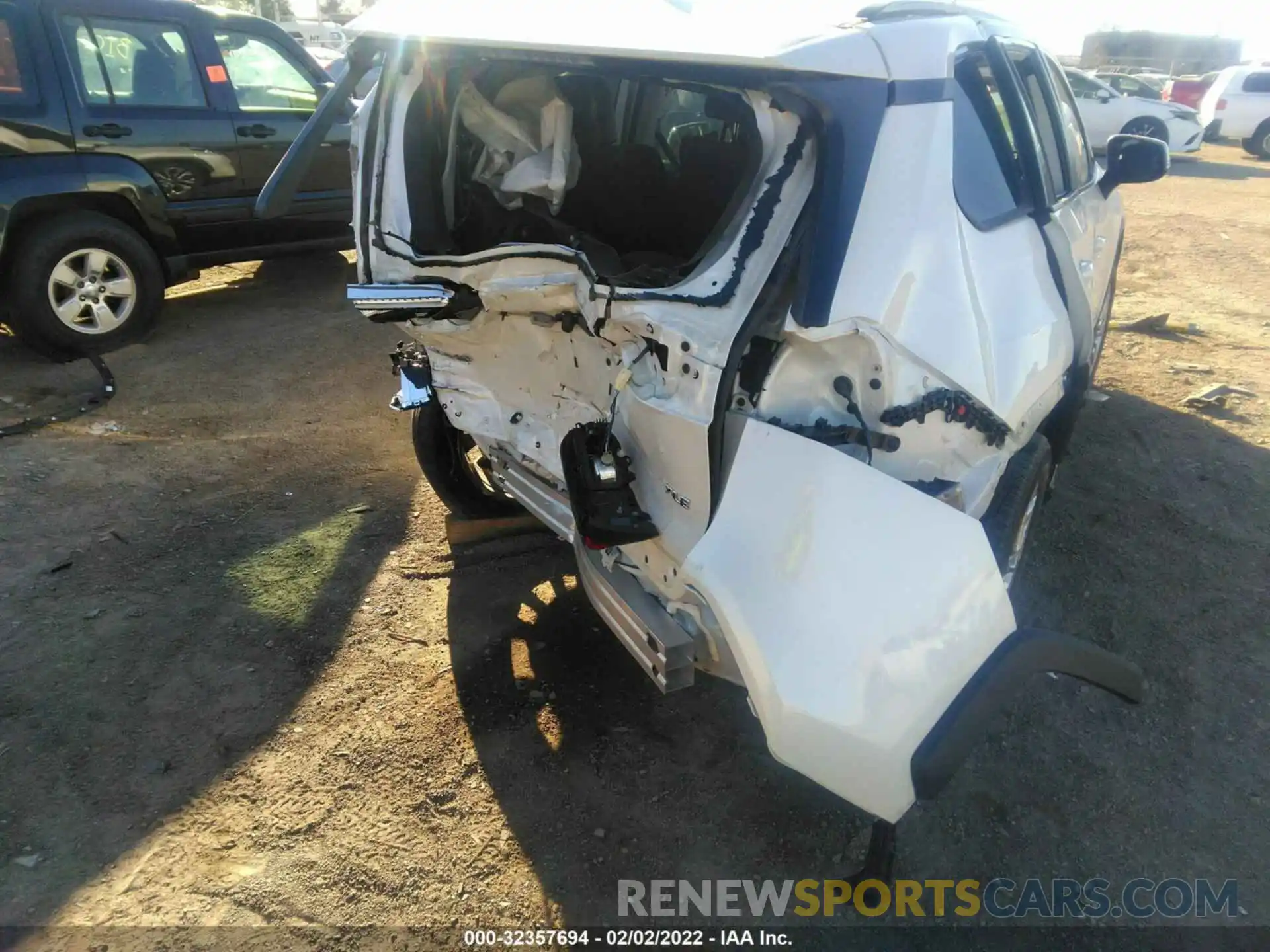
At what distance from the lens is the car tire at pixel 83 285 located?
4988 millimetres

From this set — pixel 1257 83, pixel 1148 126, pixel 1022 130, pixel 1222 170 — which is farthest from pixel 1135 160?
pixel 1257 83

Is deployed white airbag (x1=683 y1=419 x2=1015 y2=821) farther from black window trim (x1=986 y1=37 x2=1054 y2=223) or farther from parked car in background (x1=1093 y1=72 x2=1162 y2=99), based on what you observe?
→ parked car in background (x1=1093 y1=72 x2=1162 y2=99)

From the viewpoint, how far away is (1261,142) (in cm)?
1625

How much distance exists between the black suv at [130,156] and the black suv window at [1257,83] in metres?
17.7

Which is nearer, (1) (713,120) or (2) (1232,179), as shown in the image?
(1) (713,120)

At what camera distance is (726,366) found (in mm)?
1818

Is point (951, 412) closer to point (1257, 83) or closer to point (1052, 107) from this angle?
point (1052, 107)

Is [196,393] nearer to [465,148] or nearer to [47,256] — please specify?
[47,256]

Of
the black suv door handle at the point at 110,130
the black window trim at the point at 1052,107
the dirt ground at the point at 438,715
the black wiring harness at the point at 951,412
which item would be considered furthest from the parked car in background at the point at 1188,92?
the black wiring harness at the point at 951,412

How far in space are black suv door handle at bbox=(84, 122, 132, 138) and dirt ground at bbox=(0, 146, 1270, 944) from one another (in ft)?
6.39

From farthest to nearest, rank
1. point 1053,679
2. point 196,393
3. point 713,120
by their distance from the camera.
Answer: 1. point 196,393
2. point 713,120
3. point 1053,679

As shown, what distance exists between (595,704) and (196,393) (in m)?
3.50

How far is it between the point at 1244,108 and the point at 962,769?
18975mm

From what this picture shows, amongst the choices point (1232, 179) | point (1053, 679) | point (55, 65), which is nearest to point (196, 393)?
point (55, 65)
